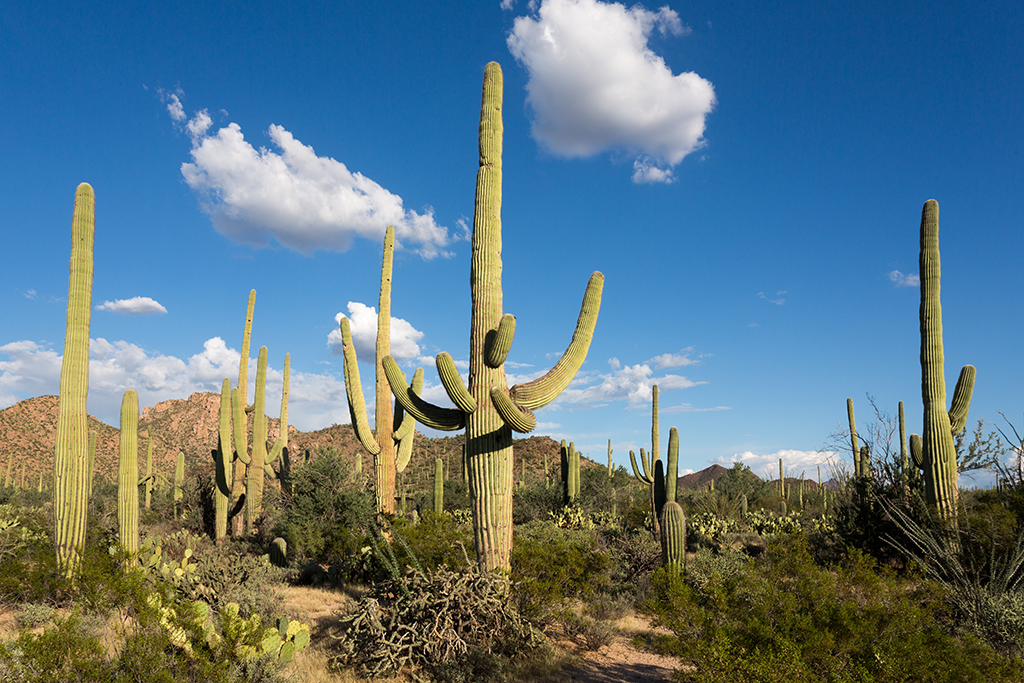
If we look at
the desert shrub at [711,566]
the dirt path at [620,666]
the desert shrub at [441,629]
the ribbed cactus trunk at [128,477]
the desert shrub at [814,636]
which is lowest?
the dirt path at [620,666]

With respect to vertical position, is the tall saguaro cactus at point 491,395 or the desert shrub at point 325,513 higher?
the tall saguaro cactus at point 491,395

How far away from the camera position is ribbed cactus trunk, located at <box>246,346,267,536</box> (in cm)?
1708

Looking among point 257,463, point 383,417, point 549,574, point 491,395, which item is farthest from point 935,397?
point 257,463

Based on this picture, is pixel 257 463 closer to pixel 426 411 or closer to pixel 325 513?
pixel 325 513

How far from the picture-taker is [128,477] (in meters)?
10.4

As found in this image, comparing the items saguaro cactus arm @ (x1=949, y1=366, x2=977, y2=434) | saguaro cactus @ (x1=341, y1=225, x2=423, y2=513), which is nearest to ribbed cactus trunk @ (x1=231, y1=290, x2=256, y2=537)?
saguaro cactus @ (x1=341, y1=225, x2=423, y2=513)

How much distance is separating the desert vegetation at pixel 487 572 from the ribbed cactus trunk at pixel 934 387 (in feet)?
0.13

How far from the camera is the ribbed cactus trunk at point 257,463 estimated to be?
17.1m

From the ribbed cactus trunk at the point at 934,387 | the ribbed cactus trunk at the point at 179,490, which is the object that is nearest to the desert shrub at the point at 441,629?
the ribbed cactus trunk at the point at 934,387

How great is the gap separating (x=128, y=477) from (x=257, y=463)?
23.1 ft

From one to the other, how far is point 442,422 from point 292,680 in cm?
357

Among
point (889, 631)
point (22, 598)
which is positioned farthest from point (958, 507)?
point (22, 598)

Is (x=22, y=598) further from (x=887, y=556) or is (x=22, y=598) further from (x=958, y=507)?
(x=958, y=507)

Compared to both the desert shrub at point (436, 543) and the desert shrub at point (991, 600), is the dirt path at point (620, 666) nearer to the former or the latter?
the desert shrub at point (436, 543)
